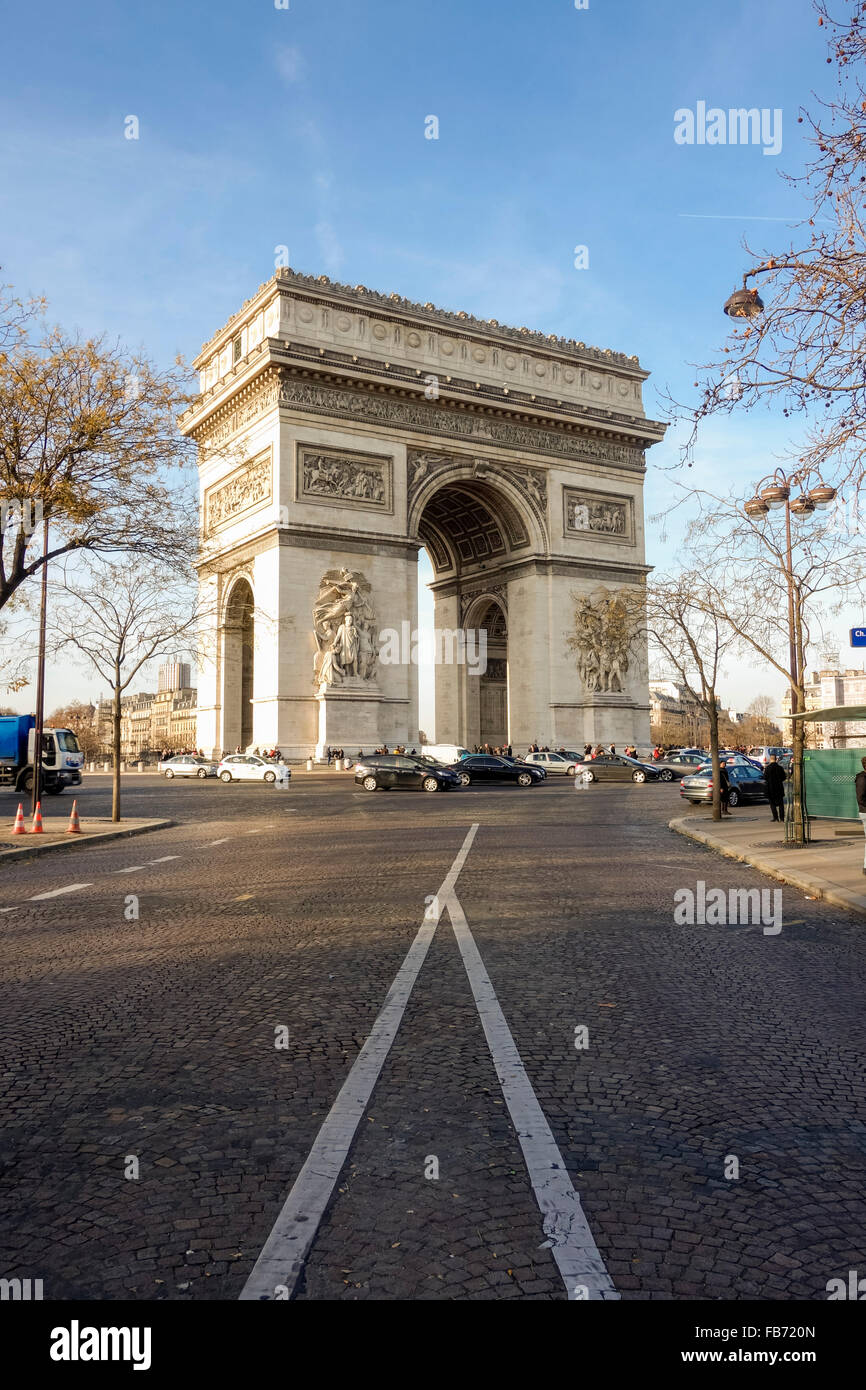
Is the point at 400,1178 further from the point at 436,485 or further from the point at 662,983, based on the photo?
the point at 436,485

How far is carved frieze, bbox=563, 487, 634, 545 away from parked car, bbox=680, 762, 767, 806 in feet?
83.6

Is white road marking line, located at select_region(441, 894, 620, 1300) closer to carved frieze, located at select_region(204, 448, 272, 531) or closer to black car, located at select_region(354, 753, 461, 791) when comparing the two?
black car, located at select_region(354, 753, 461, 791)

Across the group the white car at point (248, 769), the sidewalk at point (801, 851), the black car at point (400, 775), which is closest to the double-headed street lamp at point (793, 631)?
the sidewalk at point (801, 851)

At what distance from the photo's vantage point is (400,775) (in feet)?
123

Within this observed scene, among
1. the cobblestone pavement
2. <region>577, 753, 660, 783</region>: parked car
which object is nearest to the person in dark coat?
the cobblestone pavement

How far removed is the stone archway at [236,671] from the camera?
52.0 m

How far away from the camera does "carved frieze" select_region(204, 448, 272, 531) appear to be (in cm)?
4669

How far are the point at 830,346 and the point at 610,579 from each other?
46.7m

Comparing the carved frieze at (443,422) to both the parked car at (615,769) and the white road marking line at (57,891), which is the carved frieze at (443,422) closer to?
the parked car at (615,769)

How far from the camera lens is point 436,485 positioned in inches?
1991

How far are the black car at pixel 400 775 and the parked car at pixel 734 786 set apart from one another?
9.96 m

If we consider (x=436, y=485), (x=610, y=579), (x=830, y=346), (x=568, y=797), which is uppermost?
(x=436, y=485)

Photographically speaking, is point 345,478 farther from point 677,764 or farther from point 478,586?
point 677,764
